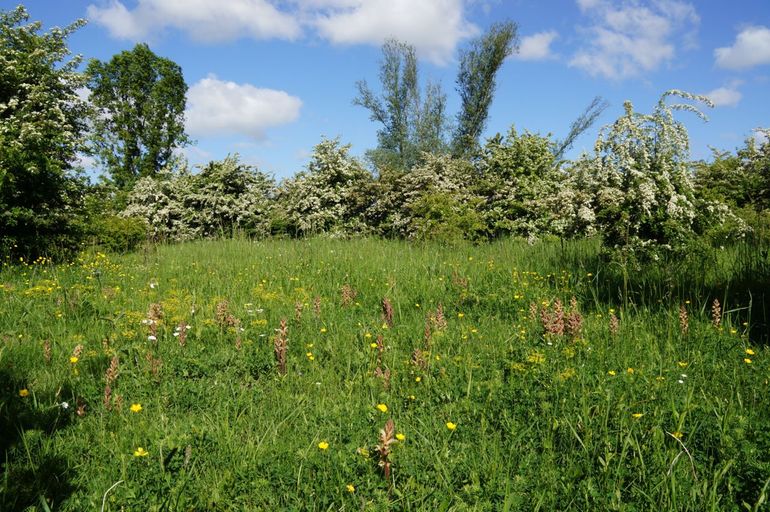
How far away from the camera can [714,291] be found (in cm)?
524

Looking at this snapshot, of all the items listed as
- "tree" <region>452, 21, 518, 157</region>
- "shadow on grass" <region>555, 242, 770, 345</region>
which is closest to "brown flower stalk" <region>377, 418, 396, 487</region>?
"shadow on grass" <region>555, 242, 770, 345</region>

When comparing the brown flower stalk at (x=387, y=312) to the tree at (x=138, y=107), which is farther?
the tree at (x=138, y=107)

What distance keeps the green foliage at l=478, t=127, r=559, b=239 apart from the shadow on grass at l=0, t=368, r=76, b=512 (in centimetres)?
951

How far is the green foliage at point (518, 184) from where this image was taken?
11.6m

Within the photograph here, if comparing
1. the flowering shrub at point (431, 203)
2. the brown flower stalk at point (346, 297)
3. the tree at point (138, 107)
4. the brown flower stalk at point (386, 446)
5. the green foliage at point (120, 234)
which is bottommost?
the brown flower stalk at point (386, 446)

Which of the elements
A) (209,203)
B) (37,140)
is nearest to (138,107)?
(209,203)

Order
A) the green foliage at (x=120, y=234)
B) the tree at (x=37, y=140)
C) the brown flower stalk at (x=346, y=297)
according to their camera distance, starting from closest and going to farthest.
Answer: the brown flower stalk at (x=346, y=297) < the tree at (x=37, y=140) < the green foliage at (x=120, y=234)

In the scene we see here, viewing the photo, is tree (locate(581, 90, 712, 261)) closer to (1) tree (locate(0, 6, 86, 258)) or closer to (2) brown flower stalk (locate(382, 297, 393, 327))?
(2) brown flower stalk (locate(382, 297, 393, 327))

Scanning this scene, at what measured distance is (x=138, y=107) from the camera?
28.0m

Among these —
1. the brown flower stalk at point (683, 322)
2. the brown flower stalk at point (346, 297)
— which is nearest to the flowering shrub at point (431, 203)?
the brown flower stalk at point (346, 297)

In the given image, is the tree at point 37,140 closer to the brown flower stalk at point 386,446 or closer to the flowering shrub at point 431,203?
the flowering shrub at point 431,203

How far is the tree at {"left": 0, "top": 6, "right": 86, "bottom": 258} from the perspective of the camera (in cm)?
855

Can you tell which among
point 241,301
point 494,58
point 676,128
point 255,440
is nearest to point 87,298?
point 241,301

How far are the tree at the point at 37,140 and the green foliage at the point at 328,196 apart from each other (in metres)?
→ 5.85
